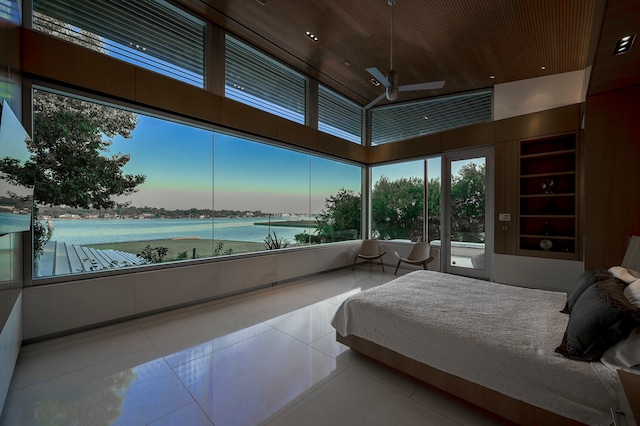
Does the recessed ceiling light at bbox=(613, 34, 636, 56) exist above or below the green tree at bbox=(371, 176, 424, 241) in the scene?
above

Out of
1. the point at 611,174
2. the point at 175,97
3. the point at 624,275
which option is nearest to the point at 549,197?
the point at 611,174

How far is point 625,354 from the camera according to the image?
4.53 ft

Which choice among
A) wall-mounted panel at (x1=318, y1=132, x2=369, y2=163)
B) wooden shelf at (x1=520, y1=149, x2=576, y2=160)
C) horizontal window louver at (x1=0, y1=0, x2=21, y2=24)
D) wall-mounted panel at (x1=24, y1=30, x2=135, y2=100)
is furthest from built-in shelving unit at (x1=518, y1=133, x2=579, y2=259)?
horizontal window louver at (x1=0, y1=0, x2=21, y2=24)

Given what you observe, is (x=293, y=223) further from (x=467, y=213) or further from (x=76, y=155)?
(x=467, y=213)

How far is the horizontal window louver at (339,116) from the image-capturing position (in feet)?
19.7

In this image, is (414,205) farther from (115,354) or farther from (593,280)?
(115,354)

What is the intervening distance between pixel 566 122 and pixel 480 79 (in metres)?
1.64

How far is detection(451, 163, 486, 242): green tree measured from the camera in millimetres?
5180

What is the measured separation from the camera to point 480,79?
501cm

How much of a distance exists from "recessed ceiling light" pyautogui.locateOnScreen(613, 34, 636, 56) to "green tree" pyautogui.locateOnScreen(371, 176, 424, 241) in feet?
12.6

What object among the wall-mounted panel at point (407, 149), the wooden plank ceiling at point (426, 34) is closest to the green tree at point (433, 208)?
the wall-mounted panel at point (407, 149)

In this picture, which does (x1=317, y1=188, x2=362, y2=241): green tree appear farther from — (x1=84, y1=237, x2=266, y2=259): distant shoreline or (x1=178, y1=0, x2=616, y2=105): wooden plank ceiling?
(x1=178, y1=0, x2=616, y2=105): wooden plank ceiling

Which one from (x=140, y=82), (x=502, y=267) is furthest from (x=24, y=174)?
(x=502, y=267)

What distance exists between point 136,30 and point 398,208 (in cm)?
585
